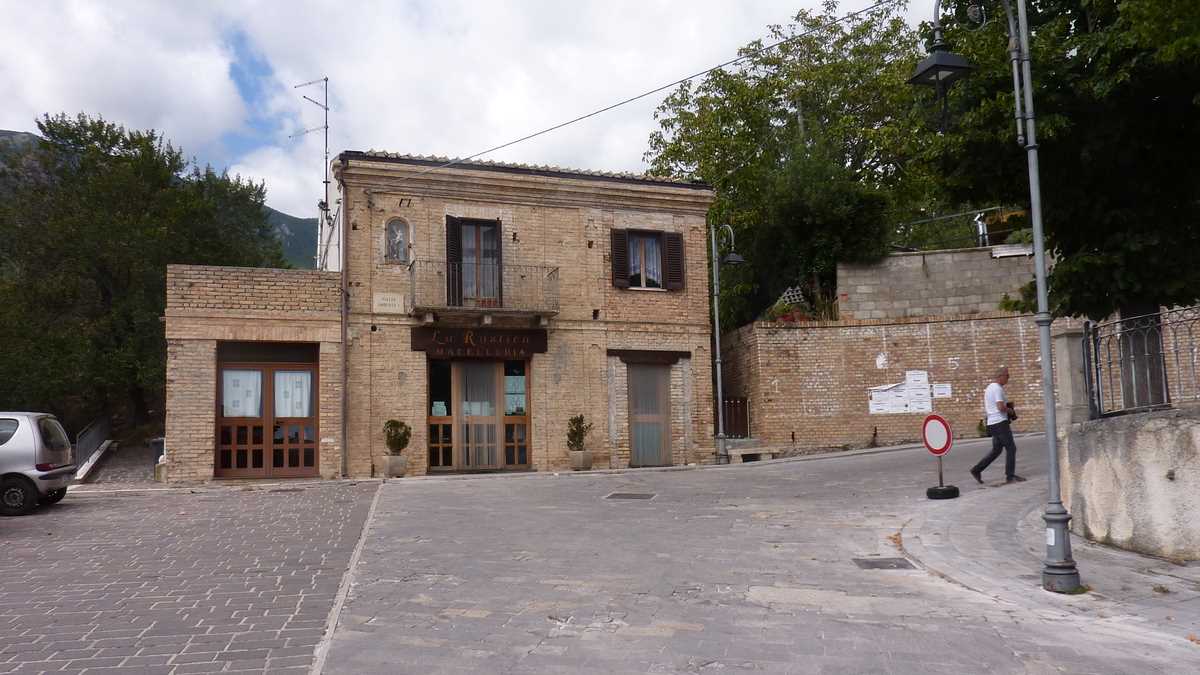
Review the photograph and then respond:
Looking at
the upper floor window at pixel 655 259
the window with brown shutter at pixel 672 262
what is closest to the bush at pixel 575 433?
the upper floor window at pixel 655 259

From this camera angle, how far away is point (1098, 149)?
393 inches

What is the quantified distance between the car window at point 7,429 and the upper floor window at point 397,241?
796 cm

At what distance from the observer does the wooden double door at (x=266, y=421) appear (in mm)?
18859

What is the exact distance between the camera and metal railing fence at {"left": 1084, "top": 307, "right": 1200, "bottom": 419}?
8719 millimetres

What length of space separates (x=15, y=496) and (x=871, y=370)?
17303 mm

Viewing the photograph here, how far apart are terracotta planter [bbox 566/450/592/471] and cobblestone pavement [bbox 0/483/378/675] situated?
6.94m

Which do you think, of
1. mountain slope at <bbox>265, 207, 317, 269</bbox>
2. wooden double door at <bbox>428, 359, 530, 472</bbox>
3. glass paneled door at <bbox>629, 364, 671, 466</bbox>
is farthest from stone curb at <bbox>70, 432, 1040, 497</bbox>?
mountain slope at <bbox>265, 207, 317, 269</bbox>

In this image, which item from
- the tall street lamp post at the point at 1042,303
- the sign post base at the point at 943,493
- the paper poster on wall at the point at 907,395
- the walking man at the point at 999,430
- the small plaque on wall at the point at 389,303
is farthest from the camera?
the paper poster on wall at the point at 907,395

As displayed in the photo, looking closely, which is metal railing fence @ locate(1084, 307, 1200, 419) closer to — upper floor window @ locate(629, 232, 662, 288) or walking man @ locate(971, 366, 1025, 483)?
walking man @ locate(971, 366, 1025, 483)

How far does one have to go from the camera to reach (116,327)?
2980 centimetres

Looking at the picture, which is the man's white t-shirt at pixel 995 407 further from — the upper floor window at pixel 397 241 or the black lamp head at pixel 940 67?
the upper floor window at pixel 397 241

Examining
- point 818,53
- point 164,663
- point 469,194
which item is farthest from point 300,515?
point 818,53

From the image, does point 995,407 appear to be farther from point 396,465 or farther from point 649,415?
point 396,465

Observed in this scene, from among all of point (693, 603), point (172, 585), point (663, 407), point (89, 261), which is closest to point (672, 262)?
point (663, 407)
